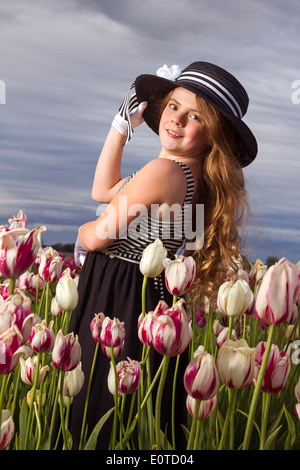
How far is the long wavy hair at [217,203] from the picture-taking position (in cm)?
242

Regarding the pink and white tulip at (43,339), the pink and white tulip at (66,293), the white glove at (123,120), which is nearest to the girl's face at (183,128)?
the white glove at (123,120)

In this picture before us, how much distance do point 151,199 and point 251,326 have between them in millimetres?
1145

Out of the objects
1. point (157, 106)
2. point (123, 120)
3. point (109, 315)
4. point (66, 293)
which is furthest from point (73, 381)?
point (157, 106)

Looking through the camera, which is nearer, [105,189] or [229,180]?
[229,180]

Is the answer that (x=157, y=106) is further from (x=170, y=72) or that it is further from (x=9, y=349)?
(x=9, y=349)

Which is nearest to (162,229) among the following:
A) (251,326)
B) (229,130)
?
(229,130)

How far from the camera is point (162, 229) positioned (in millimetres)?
2357

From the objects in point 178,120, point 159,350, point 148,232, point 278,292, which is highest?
point 178,120

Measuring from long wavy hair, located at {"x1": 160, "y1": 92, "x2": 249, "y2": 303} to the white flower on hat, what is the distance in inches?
10.0

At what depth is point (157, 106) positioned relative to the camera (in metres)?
2.73

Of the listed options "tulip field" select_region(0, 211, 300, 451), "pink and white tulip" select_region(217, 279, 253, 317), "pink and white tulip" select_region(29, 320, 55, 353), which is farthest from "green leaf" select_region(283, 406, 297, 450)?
"pink and white tulip" select_region(29, 320, 55, 353)

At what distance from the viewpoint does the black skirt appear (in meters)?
2.21

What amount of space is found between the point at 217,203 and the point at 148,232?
0.30 meters
